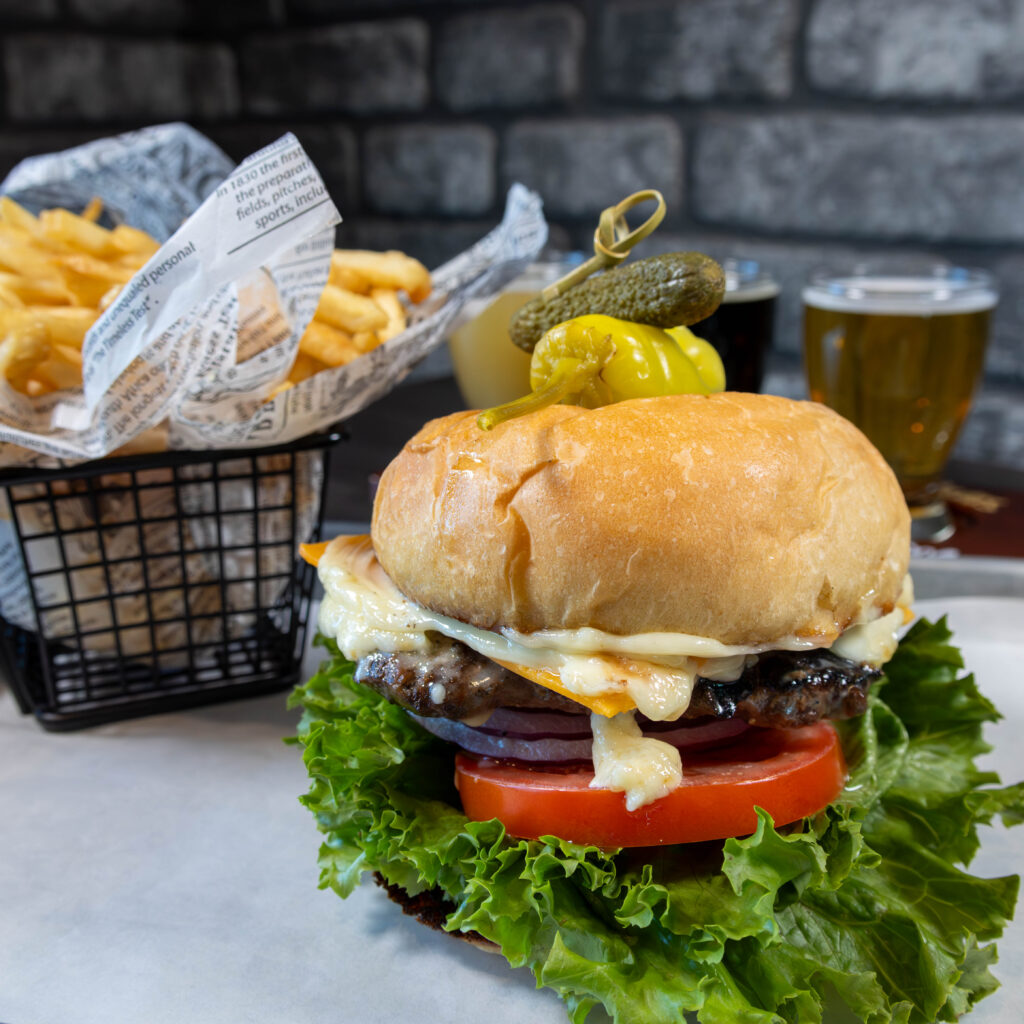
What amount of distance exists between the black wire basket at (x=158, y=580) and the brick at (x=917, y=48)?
2208 mm

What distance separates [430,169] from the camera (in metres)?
4.30

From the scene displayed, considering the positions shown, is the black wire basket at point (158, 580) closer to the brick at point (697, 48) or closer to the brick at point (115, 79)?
the brick at point (697, 48)

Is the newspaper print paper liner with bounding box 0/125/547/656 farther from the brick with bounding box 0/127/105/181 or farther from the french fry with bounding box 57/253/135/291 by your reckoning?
the brick with bounding box 0/127/105/181

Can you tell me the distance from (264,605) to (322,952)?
664 millimetres

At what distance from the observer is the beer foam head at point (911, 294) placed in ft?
7.22

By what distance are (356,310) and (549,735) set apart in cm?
73

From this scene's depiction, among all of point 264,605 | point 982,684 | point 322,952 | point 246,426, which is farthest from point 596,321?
point 982,684

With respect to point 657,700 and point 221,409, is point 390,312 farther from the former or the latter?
point 657,700

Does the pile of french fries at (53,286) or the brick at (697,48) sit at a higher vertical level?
the brick at (697,48)

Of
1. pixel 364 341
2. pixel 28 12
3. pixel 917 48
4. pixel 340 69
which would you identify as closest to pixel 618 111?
pixel 917 48

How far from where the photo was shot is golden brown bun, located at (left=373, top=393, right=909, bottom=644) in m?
1.01

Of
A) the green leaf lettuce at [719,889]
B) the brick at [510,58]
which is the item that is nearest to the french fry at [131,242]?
the green leaf lettuce at [719,889]

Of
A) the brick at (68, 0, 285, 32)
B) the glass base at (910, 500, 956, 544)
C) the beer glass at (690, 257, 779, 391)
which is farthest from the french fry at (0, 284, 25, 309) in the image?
the brick at (68, 0, 285, 32)

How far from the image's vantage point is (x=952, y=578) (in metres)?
2.08
